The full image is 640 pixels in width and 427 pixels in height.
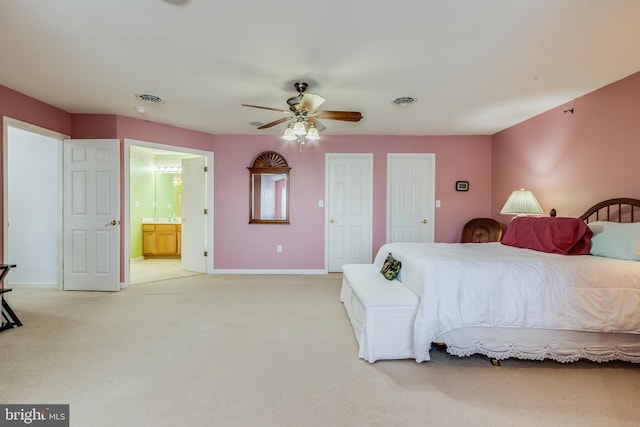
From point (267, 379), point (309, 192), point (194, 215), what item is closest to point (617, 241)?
point (267, 379)

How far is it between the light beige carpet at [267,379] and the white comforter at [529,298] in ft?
1.05

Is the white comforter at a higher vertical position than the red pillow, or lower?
lower

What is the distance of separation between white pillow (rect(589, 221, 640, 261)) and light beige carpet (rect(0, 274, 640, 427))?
845mm

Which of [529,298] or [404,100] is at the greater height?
[404,100]

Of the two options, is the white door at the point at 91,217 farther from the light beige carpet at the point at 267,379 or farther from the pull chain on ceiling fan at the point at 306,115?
the pull chain on ceiling fan at the point at 306,115

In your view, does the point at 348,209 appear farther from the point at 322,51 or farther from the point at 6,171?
the point at 6,171

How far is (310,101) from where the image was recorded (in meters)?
2.72

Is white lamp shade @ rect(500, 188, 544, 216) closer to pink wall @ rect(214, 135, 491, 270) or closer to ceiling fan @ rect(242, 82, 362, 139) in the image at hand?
pink wall @ rect(214, 135, 491, 270)

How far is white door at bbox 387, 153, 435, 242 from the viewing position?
5246 mm

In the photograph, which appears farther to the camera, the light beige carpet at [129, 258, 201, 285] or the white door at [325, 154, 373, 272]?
the white door at [325, 154, 373, 272]

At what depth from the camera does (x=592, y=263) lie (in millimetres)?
2227

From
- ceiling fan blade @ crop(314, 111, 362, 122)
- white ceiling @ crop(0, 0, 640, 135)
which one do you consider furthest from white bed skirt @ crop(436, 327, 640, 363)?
white ceiling @ crop(0, 0, 640, 135)

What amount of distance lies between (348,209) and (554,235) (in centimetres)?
298

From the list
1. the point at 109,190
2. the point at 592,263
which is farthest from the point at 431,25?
the point at 109,190
